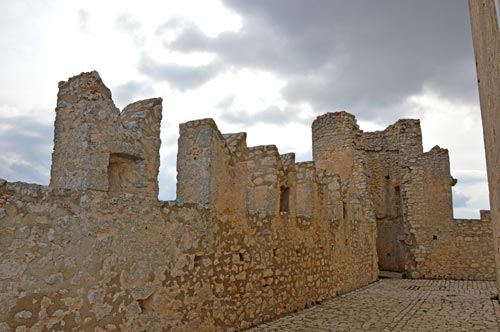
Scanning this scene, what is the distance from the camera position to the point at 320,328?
6270 millimetres

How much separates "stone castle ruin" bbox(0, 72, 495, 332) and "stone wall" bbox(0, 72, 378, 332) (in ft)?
0.04

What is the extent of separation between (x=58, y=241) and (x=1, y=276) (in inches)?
20.7

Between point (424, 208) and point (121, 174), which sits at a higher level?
point (424, 208)

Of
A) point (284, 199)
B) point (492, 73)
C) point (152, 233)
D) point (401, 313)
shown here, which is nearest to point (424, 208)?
point (401, 313)

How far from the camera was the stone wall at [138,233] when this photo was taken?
344cm

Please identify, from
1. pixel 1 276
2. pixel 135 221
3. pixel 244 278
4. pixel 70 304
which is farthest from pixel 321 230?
pixel 1 276

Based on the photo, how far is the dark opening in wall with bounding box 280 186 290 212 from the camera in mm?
7793

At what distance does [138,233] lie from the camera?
4.42 metres

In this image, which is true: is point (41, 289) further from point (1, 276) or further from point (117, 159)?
point (117, 159)

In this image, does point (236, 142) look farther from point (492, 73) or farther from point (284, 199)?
point (492, 73)

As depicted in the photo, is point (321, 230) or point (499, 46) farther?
point (321, 230)

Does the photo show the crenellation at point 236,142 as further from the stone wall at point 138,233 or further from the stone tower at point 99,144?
the stone tower at point 99,144

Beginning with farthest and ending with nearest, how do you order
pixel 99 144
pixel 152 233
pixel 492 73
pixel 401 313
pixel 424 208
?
pixel 424 208, pixel 401 313, pixel 152 233, pixel 99 144, pixel 492 73

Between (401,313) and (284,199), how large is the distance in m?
3.09
